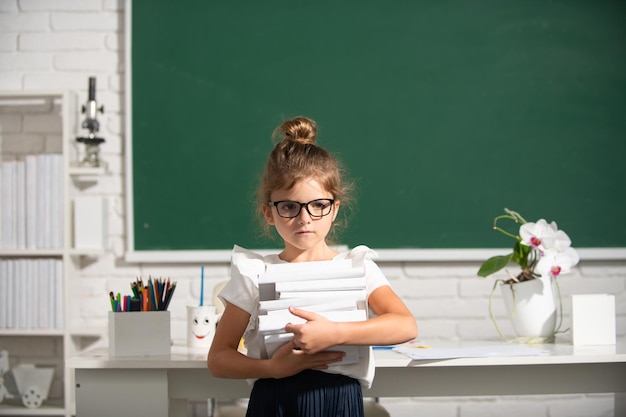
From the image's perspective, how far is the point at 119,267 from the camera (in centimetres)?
291

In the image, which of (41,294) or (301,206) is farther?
(41,294)

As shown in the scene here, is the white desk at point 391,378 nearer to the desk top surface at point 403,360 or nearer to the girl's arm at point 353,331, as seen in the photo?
the desk top surface at point 403,360

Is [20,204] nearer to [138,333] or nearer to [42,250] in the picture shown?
[42,250]

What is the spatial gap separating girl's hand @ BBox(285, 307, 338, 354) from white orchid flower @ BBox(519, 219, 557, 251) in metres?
0.94

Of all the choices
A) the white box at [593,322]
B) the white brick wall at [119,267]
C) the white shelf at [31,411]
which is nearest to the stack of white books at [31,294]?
the white brick wall at [119,267]

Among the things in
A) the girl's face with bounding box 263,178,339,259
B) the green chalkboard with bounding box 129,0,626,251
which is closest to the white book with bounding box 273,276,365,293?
the girl's face with bounding box 263,178,339,259

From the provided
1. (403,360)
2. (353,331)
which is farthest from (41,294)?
(353,331)

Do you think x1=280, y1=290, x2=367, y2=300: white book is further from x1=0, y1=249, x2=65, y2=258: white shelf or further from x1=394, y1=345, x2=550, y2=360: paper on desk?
x1=0, y1=249, x2=65, y2=258: white shelf

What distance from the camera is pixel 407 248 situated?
289 cm

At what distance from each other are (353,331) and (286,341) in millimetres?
126

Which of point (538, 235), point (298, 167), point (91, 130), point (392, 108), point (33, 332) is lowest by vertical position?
point (33, 332)

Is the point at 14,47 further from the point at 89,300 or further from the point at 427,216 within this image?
the point at 427,216

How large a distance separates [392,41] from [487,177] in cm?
67

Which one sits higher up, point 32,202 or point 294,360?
point 32,202
